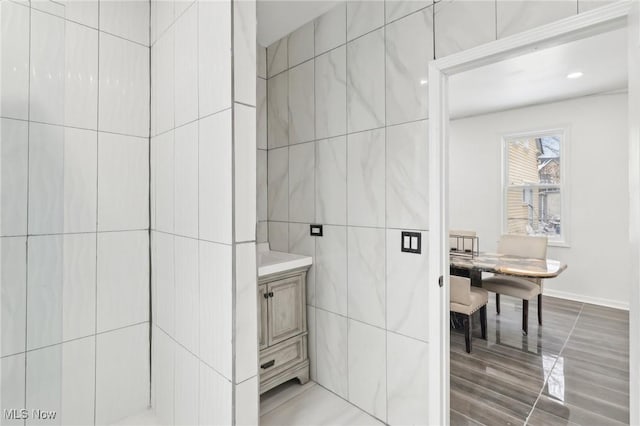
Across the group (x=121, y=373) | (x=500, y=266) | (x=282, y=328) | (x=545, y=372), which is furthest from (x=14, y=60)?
(x=545, y=372)

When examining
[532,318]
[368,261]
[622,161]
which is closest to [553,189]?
[622,161]

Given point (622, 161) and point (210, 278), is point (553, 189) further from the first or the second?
point (210, 278)

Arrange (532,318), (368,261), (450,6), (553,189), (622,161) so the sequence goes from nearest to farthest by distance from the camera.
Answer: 1. (450,6)
2. (368,261)
3. (532,318)
4. (622,161)
5. (553,189)

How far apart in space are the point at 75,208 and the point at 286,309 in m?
1.28

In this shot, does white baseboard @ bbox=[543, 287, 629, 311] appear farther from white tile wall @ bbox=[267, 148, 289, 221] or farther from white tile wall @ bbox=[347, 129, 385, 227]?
white tile wall @ bbox=[267, 148, 289, 221]

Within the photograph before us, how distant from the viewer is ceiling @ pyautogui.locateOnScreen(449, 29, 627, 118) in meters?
2.80

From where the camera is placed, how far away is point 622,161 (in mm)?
3912

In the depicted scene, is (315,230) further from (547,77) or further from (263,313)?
(547,77)

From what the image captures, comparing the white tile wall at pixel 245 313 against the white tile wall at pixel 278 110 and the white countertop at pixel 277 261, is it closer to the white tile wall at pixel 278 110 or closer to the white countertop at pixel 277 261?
the white countertop at pixel 277 261

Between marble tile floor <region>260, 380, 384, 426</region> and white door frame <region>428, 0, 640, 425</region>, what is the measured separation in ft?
1.65

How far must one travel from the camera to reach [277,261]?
210cm

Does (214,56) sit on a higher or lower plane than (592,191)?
higher

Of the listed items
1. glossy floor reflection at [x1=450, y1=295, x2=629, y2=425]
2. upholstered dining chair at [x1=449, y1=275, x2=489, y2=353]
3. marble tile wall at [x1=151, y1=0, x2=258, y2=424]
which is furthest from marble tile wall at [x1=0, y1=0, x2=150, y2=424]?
upholstered dining chair at [x1=449, y1=275, x2=489, y2=353]

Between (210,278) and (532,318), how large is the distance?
3.80 meters
